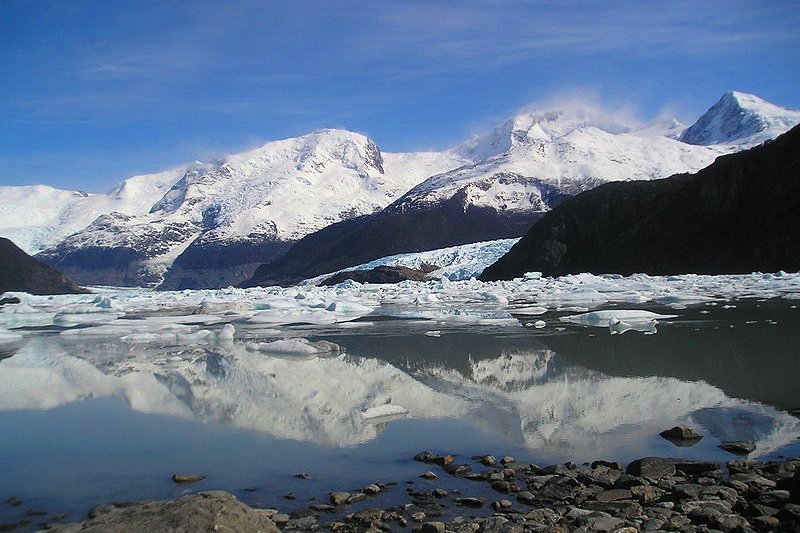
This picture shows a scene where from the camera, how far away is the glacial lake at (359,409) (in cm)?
512

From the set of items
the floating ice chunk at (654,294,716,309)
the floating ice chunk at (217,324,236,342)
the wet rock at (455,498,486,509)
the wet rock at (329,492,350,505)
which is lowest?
the wet rock at (455,498,486,509)

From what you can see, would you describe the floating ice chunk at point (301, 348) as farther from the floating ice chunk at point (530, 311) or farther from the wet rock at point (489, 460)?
the floating ice chunk at point (530, 311)

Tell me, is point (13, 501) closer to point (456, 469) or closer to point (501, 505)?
point (456, 469)

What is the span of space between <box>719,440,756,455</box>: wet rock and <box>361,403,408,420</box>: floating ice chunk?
299cm

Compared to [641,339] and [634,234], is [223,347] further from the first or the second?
[634,234]

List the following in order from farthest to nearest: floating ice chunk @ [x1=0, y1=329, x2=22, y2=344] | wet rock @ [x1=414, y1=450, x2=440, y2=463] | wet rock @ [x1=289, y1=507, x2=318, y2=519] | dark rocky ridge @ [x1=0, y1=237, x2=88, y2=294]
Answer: dark rocky ridge @ [x1=0, y1=237, x2=88, y2=294]
floating ice chunk @ [x1=0, y1=329, x2=22, y2=344]
wet rock @ [x1=414, y1=450, x2=440, y2=463]
wet rock @ [x1=289, y1=507, x2=318, y2=519]

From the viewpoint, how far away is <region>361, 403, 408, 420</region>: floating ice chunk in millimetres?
6797

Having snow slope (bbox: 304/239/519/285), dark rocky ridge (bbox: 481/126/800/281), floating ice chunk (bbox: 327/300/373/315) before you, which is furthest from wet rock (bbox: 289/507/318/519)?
snow slope (bbox: 304/239/519/285)

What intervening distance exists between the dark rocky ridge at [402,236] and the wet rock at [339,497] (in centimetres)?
13246

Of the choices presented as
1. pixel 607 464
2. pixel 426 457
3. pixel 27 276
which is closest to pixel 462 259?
pixel 27 276

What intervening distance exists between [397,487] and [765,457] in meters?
2.78

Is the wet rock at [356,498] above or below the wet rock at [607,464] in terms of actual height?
above

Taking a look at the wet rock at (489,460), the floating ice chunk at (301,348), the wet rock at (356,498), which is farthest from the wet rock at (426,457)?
the floating ice chunk at (301,348)

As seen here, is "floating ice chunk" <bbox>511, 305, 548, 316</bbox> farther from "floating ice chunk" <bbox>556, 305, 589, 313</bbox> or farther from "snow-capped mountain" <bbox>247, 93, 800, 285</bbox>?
"snow-capped mountain" <bbox>247, 93, 800, 285</bbox>
